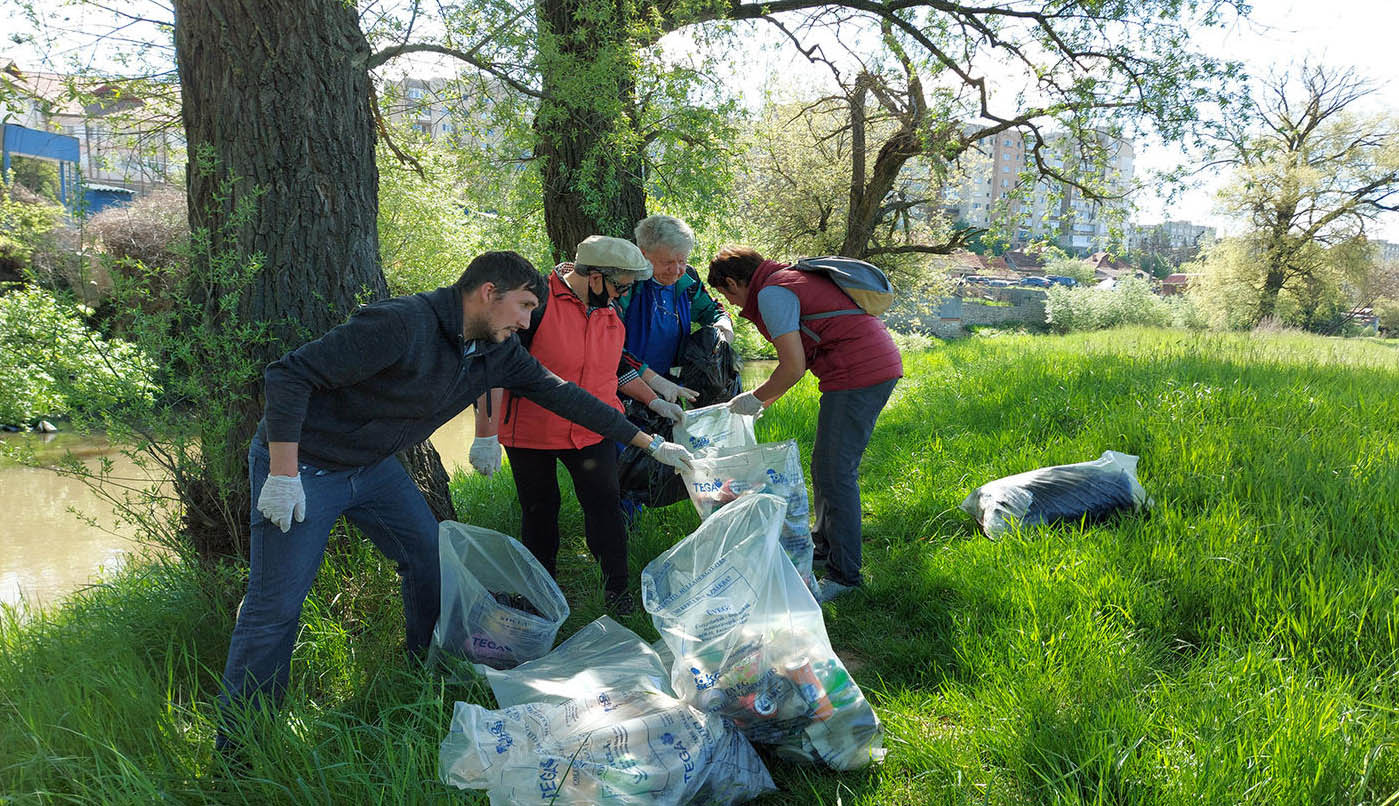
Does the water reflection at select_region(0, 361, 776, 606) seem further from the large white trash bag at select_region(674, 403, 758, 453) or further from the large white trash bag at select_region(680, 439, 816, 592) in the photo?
the large white trash bag at select_region(680, 439, 816, 592)

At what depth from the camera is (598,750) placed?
1.75 meters

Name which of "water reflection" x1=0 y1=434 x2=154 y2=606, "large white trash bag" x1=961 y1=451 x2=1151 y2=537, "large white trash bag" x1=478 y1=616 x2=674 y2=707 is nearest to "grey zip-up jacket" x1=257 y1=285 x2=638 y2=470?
"large white trash bag" x1=478 y1=616 x2=674 y2=707

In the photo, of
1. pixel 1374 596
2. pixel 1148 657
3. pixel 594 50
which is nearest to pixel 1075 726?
pixel 1148 657

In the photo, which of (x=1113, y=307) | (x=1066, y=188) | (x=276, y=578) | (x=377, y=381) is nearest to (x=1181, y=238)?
(x=1113, y=307)

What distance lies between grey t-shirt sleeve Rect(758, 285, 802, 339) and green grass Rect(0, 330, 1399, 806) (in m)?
1.16

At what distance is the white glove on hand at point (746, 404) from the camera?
3308 millimetres

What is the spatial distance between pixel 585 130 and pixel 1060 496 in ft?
11.1

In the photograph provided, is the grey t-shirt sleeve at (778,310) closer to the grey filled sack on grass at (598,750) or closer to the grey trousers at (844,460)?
the grey trousers at (844,460)

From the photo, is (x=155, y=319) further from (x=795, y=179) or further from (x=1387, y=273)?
(x=1387, y=273)

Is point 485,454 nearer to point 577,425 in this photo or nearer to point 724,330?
point 577,425

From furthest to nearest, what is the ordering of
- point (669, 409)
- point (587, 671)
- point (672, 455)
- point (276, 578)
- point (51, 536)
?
point (51, 536) → point (669, 409) → point (672, 455) → point (587, 671) → point (276, 578)

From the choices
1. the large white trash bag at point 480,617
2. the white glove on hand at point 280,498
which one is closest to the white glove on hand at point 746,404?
the large white trash bag at point 480,617

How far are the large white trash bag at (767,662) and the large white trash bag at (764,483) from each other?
0.77 meters

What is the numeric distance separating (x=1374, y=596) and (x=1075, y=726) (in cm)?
114
